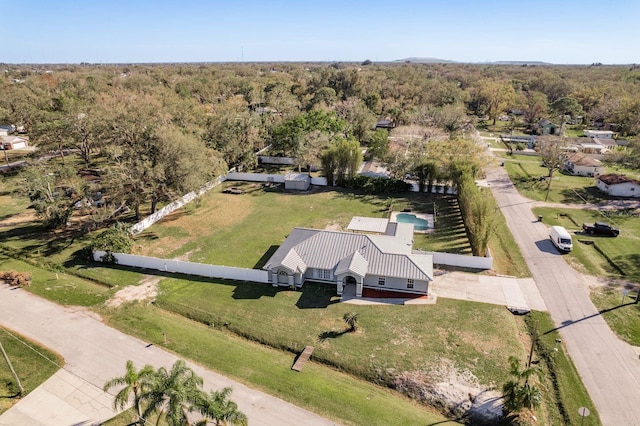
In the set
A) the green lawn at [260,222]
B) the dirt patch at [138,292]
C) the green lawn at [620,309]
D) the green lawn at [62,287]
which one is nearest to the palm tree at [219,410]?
the dirt patch at [138,292]

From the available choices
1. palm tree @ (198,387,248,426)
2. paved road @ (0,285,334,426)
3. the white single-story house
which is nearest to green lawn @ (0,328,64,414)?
paved road @ (0,285,334,426)

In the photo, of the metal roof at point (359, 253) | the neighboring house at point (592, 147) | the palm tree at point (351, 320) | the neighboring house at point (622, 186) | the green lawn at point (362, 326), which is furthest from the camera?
the neighboring house at point (592, 147)

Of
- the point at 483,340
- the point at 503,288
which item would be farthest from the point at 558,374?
the point at 503,288

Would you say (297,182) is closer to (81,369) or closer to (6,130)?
(81,369)

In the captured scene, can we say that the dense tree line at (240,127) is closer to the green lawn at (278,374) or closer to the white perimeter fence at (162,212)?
the white perimeter fence at (162,212)

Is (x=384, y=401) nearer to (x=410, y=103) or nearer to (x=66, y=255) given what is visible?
(x=66, y=255)

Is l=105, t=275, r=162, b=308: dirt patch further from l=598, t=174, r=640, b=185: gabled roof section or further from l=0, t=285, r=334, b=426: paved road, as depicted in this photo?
l=598, t=174, r=640, b=185: gabled roof section

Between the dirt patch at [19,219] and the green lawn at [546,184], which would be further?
the green lawn at [546,184]

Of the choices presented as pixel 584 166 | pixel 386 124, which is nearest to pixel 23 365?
pixel 584 166
